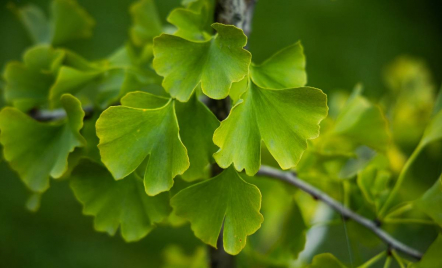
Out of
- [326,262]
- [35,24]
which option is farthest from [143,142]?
[35,24]

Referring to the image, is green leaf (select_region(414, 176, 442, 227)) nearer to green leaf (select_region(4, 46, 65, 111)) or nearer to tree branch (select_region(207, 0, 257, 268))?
tree branch (select_region(207, 0, 257, 268))

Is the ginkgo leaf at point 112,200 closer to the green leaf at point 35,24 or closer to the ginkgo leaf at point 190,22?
the ginkgo leaf at point 190,22

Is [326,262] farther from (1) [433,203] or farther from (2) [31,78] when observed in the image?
(2) [31,78]

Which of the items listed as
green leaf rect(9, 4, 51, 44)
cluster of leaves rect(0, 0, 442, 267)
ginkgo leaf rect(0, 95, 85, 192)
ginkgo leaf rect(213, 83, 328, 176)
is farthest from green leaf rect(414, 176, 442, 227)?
green leaf rect(9, 4, 51, 44)

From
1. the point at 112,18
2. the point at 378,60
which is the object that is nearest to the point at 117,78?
the point at 112,18

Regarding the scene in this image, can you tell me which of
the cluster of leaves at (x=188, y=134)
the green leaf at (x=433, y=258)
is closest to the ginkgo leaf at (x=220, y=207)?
the cluster of leaves at (x=188, y=134)
